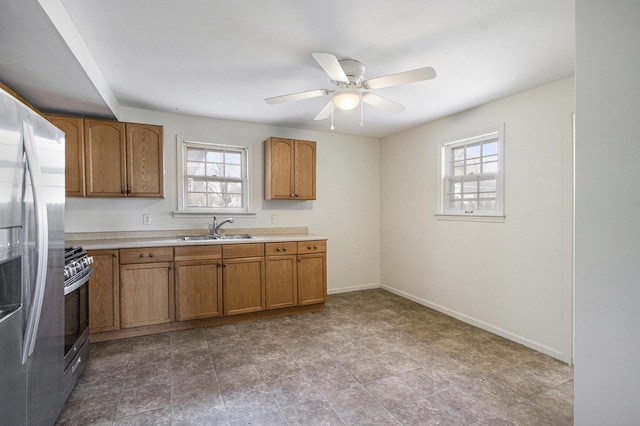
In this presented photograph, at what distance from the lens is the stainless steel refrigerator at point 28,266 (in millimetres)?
1185

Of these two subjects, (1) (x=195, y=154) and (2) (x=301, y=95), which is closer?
(2) (x=301, y=95)

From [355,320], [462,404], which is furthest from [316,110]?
[462,404]

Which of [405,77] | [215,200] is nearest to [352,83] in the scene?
[405,77]

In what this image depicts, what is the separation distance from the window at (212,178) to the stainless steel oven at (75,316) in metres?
1.56

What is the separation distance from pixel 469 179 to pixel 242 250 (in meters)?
2.74

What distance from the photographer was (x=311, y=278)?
3832mm

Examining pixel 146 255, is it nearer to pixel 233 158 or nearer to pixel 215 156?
pixel 215 156

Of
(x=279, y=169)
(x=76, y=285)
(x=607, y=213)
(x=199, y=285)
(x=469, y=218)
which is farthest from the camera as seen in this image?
(x=279, y=169)

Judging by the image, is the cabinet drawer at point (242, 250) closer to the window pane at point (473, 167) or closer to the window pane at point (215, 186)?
the window pane at point (215, 186)

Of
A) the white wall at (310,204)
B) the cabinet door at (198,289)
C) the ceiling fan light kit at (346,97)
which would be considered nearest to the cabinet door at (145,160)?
the white wall at (310,204)

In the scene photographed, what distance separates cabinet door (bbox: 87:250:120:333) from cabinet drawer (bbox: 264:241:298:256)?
1.49 metres

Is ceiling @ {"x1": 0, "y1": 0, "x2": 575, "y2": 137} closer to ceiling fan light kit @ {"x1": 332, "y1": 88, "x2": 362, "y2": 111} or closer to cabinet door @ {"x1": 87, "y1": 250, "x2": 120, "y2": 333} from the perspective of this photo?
ceiling fan light kit @ {"x1": 332, "y1": 88, "x2": 362, "y2": 111}

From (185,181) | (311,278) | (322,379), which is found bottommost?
(322,379)

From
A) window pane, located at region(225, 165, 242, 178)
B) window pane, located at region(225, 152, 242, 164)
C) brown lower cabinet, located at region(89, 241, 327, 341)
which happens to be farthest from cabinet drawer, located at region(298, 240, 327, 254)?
window pane, located at region(225, 152, 242, 164)
